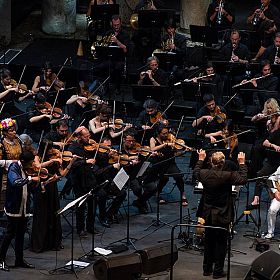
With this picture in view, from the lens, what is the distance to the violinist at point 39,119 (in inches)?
651

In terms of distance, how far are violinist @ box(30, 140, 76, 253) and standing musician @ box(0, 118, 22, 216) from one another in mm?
342

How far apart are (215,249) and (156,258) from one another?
0.75 meters

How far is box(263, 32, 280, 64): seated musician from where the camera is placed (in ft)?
59.3

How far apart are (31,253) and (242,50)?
6181 mm

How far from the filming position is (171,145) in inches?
621

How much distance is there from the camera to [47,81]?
17.8 metres

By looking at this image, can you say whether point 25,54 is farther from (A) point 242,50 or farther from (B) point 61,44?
(A) point 242,50

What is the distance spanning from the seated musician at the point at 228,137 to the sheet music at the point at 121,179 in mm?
2255

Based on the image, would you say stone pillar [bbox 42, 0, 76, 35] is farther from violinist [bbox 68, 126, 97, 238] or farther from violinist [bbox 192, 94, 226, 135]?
violinist [bbox 68, 126, 97, 238]

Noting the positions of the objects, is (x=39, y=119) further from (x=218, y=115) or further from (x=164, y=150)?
(x=218, y=115)

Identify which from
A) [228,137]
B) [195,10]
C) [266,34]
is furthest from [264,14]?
[228,137]

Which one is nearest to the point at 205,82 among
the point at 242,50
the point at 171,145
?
the point at 242,50

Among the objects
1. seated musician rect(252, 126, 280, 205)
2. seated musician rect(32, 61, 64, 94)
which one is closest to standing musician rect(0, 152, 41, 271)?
seated musician rect(252, 126, 280, 205)

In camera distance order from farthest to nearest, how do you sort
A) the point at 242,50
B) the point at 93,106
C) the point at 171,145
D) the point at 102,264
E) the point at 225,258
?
the point at 242,50
the point at 93,106
the point at 171,145
the point at 225,258
the point at 102,264
